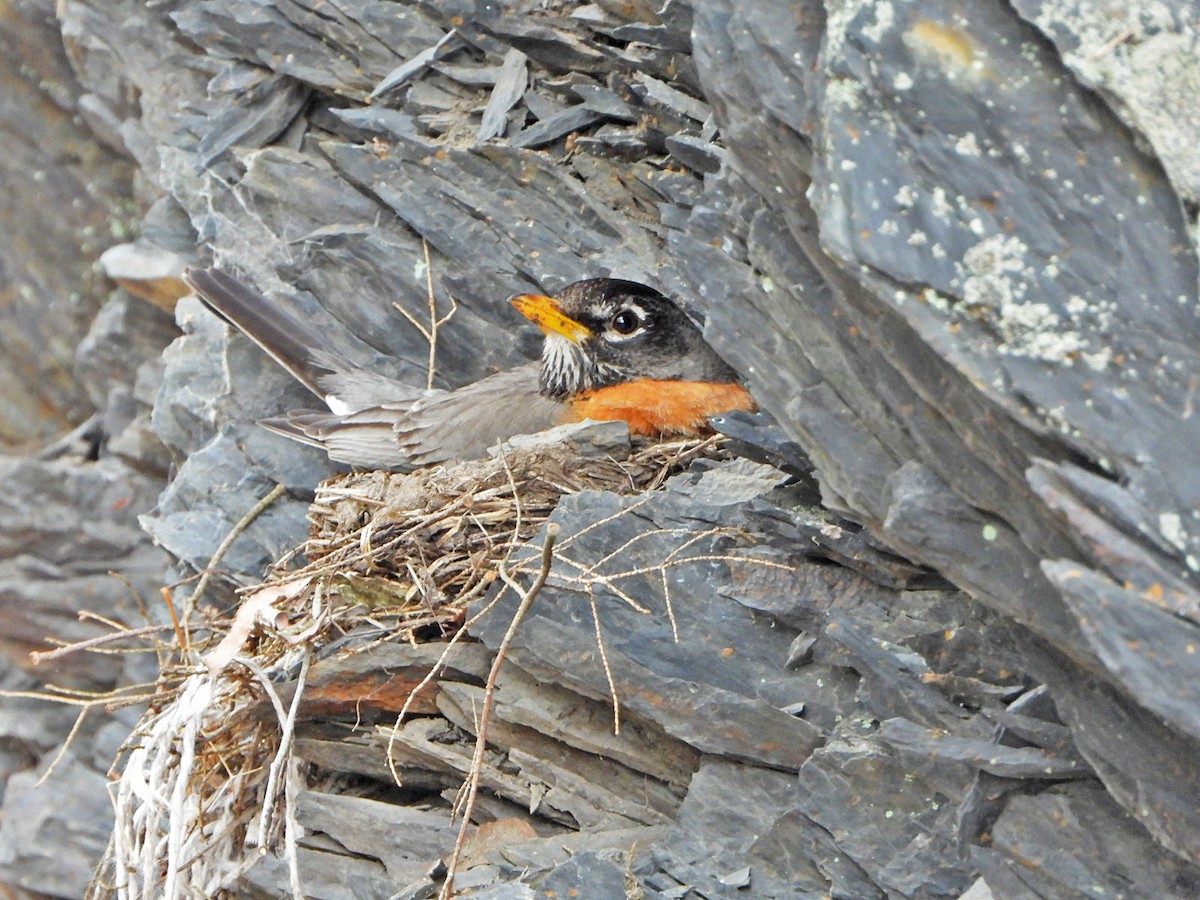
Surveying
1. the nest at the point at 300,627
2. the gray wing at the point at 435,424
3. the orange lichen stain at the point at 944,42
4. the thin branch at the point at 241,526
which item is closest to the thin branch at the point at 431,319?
the gray wing at the point at 435,424

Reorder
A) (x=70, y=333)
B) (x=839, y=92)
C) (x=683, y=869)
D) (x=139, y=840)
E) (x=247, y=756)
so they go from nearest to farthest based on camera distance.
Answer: (x=839, y=92) < (x=683, y=869) < (x=139, y=840) < (x=247, y=756) < (x=70, y=333)

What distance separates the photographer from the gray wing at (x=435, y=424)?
22.9ft

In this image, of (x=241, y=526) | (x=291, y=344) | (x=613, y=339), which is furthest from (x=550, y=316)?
(x=241, y=526)

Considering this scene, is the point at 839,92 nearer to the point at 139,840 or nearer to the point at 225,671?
the point at 225,671

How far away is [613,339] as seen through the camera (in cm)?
706

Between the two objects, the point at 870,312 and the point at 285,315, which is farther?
the point at 285,315

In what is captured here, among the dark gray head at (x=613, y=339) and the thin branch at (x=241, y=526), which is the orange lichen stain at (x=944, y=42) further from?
the thin branch at (x=241, y=526)

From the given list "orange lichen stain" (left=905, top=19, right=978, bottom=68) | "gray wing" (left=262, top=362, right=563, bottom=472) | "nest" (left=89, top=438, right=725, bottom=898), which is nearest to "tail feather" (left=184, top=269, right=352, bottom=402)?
"gray wing" (left=262, top=362, right=563, bottom=472)

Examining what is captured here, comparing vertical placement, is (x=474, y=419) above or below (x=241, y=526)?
Result: above

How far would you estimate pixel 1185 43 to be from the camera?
3.40 meters

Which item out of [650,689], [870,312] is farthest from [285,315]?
[870,312]

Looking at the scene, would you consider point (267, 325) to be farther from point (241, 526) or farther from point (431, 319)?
point (241, 526)

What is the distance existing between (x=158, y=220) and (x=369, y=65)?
1907 millimetres

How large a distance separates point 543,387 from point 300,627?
1807 millimetres
